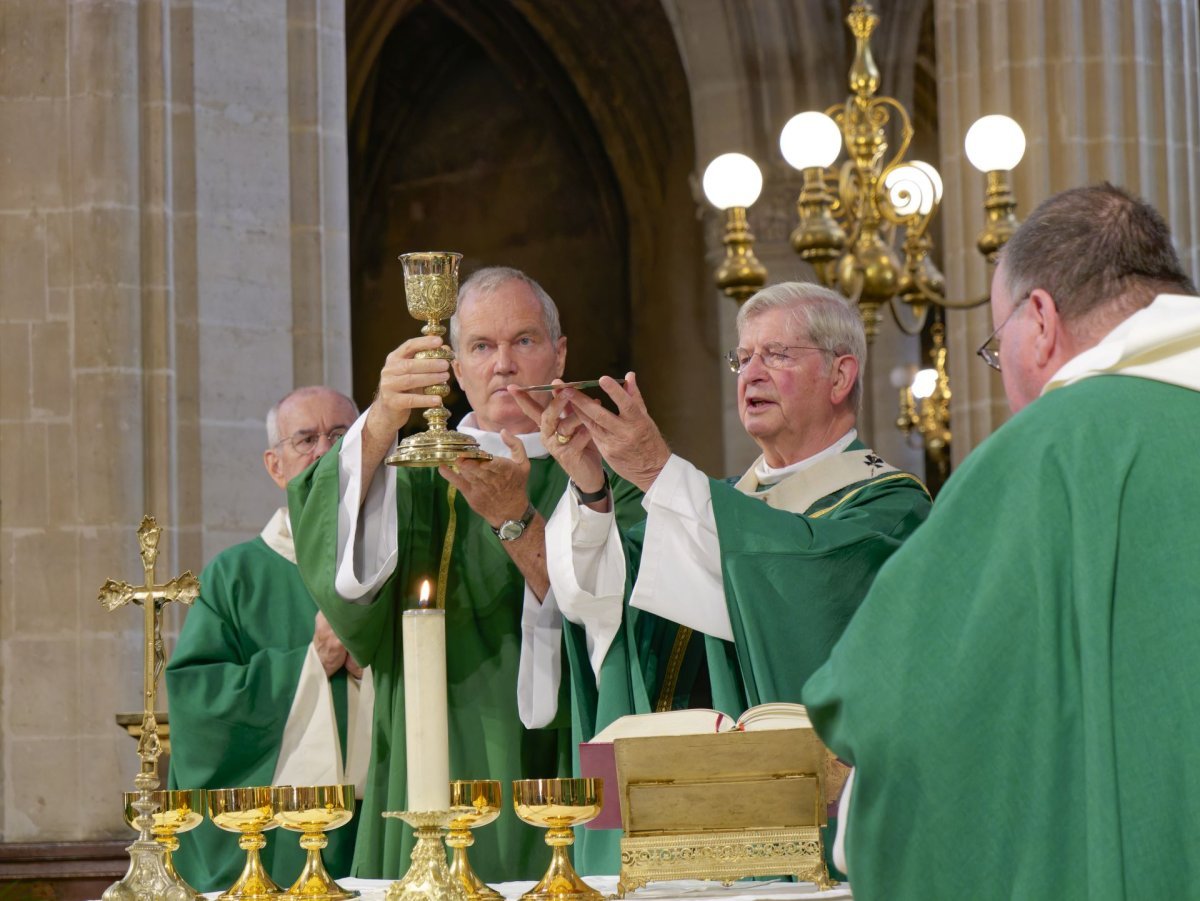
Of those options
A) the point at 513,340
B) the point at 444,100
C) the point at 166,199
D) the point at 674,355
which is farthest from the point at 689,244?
the point at 513,340

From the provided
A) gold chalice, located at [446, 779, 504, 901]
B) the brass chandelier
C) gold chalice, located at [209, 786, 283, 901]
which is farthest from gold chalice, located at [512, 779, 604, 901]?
the brass chandelier

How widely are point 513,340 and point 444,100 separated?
14.0 meters

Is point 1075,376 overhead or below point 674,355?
below

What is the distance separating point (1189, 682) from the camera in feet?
7.64

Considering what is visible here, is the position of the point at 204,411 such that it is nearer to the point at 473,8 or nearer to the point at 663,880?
the point at 663,880

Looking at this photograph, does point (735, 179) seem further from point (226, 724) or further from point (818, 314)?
point (818, 314)

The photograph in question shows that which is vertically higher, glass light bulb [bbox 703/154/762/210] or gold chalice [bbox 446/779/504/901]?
glass light bulb [bbox 703/154/762/210]

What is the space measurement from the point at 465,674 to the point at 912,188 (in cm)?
549

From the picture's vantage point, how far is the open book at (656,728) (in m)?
2.81

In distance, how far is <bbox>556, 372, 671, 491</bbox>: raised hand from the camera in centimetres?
348

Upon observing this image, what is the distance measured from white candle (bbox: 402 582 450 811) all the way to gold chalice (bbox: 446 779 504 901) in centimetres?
8

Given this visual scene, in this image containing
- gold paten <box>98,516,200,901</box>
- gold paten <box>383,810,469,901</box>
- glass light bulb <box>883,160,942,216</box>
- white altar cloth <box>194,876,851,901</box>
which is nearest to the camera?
gold paten <box>383,810,469,901</box>

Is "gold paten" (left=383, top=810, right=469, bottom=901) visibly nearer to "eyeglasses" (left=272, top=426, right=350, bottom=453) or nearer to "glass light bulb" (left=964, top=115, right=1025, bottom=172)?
"eyeglasses" (left=272, top=426, right=350, bottom=453)

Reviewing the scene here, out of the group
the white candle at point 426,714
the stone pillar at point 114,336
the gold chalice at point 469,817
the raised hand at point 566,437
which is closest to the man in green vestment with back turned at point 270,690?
the raised hand at point 566,437
